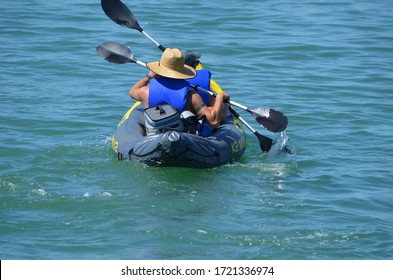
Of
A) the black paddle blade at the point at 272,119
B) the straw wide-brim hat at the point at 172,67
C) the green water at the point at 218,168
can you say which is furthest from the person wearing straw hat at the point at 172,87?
the black paddle blade at the point at 272,119

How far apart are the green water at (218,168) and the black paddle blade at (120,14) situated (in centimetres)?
112

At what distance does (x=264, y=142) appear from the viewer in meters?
9.48

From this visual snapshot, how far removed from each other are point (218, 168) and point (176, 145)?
0.77 metres

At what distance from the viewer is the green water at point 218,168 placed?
6883 millimetres

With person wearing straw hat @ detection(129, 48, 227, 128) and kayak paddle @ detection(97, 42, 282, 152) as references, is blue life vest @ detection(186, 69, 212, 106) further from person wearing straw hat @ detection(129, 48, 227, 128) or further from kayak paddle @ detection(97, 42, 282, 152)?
kayak paddle @ detection(97, 42, 282, 152)

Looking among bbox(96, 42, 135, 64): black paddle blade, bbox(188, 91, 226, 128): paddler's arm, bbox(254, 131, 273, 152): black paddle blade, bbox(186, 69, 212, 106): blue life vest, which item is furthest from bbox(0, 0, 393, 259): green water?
bbox(96, 42, 135, 64): black paddle blade

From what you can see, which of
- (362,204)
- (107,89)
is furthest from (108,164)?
(107,89)

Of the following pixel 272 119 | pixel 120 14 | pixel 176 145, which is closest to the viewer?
pixel 176 145

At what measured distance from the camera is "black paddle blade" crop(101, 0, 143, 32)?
10.5m

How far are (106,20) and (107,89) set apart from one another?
155 inches

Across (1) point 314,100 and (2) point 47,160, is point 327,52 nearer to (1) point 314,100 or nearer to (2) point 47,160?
(1) point 314,100

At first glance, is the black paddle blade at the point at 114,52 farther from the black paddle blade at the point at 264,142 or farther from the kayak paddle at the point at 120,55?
the black paddle blade at the point at 264,142

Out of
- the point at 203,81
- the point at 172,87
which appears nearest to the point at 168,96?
the point at 172,87

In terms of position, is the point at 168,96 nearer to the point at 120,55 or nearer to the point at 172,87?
the point at 172,87
